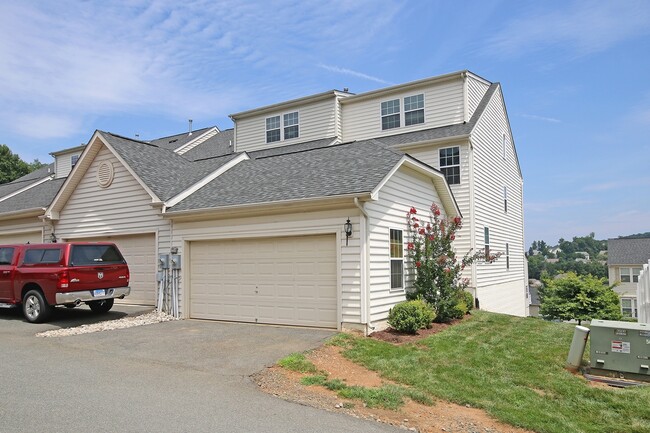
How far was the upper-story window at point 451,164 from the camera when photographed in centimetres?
1705

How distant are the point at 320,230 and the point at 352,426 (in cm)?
579

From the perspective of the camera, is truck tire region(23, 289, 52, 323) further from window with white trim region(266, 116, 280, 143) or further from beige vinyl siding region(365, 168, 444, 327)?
window with white trim region(266, 116, 280, 143)

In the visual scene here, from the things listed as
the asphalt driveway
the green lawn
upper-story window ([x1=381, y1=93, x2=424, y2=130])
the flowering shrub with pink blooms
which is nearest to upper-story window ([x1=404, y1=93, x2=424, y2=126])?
upper-story window ([x1=381, y1=93, x2=424, y2=130])

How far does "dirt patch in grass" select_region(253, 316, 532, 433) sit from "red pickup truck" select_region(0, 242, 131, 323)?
627cm

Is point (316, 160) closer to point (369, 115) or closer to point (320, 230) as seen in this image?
point (320, 230)

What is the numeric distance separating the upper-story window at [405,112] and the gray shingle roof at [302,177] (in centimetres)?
617

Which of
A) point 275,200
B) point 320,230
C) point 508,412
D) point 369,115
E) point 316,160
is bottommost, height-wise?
point 508,412

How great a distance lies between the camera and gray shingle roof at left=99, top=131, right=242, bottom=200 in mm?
13922

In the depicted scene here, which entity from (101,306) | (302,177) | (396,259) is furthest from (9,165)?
(396,259)

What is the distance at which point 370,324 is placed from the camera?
10.3 meters

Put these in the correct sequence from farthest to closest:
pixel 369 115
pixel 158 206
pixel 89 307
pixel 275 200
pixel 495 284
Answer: pixel 369 115
pixel 495 284
pixel 89 307
pixel 158 206
pixel 275 200

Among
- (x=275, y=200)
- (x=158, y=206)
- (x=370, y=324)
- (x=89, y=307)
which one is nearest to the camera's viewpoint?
(x=370, y=324)

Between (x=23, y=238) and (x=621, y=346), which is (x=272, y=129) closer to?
(x=23, y=238)

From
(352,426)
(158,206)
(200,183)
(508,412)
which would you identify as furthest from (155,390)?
(200,183)
